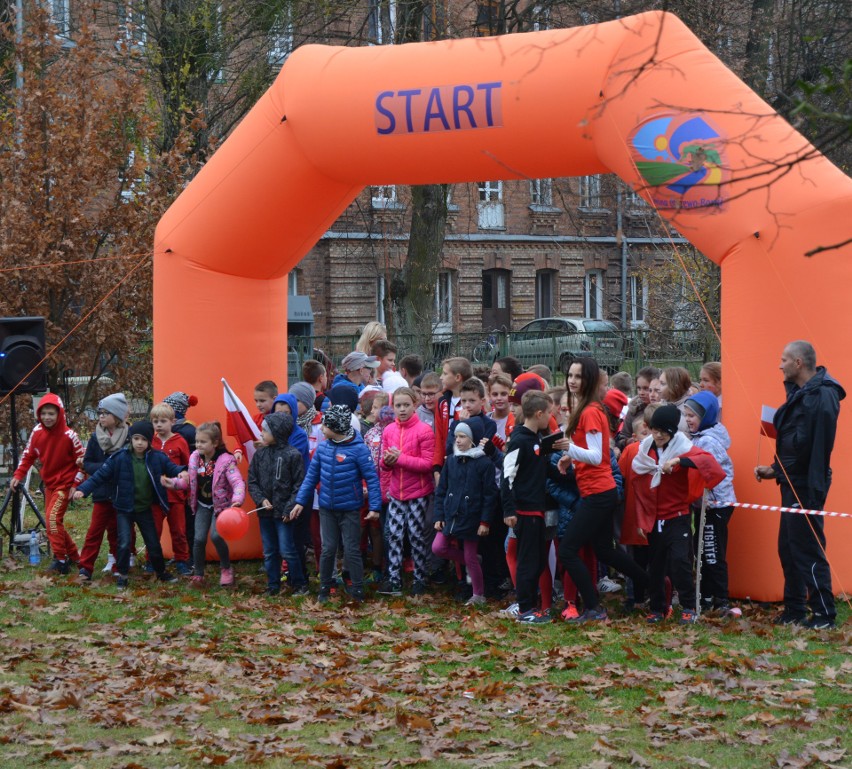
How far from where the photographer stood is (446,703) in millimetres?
7008

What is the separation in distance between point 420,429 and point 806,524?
313 centimetres

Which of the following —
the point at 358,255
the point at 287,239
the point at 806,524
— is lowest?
the point at 806,524

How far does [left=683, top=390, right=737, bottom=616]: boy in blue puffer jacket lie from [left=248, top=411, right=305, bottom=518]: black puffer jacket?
3.22 meters

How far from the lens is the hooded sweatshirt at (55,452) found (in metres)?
11.4

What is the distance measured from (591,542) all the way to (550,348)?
15504 mm

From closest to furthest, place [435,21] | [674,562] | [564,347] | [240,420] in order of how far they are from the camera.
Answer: [674,562] < [240,420] < [435,21] < [564,347]

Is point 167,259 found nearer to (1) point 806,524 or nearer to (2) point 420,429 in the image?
(2) point 420,429

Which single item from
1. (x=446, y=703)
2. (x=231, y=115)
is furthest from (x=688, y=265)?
(x=446, y=703)

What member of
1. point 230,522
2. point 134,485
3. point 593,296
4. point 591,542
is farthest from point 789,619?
point 593,296

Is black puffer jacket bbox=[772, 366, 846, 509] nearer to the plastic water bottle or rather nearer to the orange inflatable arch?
→ the orange inflatable arch

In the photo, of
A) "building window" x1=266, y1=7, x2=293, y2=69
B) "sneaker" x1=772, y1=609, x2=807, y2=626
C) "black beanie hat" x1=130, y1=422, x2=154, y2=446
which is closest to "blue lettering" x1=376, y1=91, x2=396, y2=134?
"black beanie hat" x1=130, y1=422, x2=154, y2=446

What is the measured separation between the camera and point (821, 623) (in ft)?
28.2

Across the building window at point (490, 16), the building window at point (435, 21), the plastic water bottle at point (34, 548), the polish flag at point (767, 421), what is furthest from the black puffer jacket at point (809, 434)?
the building window at point (435, 21)

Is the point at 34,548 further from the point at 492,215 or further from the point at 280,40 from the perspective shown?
the point at 492,215
